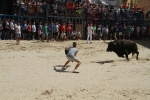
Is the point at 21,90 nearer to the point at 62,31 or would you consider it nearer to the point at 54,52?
the point at 54,52

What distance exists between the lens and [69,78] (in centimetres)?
1009

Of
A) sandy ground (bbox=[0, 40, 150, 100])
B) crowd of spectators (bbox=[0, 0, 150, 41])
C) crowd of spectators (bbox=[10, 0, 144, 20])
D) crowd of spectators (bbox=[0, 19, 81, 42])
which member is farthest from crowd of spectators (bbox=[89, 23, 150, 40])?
sandy ground (bbox=[0, 40, 150, 100])

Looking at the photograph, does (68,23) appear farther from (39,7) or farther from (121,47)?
(121,47)

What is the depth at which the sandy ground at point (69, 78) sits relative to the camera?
8016 mm

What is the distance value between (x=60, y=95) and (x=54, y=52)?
8864 mm

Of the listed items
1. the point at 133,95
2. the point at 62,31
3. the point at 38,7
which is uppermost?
the point at 38,7

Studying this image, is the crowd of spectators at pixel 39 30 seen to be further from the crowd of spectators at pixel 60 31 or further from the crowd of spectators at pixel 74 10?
the crowd of spectators at pixel 74 10

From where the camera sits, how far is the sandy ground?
26.3ft

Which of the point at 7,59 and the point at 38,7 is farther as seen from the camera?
the point at 38,7

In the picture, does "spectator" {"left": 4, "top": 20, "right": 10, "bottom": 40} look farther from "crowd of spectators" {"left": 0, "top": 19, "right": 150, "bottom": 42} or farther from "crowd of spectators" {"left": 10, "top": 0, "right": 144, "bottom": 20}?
"crowd of spectators" {"left": 10, "top": 0, "right": 144, "bottom": 20}

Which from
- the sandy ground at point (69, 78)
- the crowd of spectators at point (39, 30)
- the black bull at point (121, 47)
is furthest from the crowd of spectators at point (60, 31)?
the black bull at point (121, 47)

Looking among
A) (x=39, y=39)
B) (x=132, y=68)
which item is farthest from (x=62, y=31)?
(x=132, y=68)

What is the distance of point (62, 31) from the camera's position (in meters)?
22.9

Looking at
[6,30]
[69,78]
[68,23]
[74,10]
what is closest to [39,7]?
[68,23]
